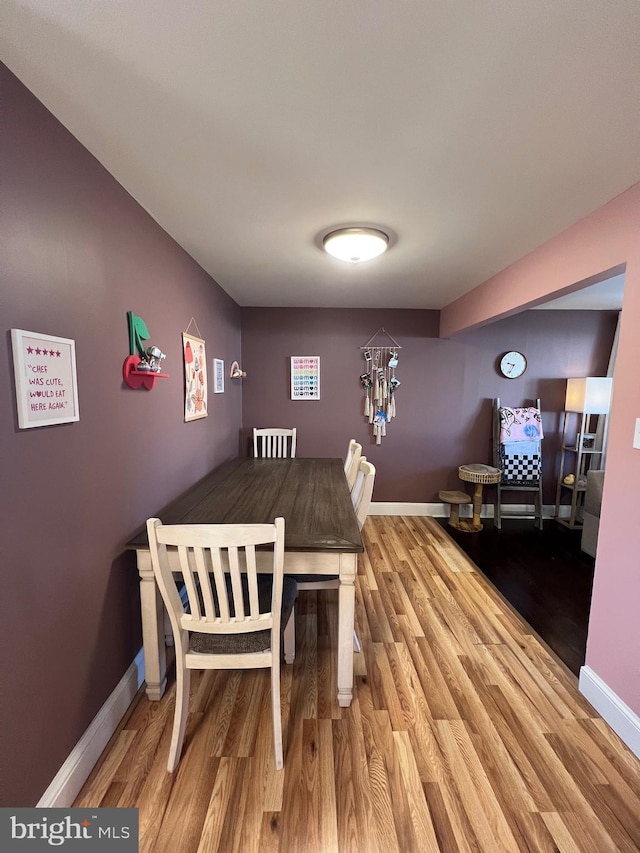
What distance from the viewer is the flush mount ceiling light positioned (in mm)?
1857

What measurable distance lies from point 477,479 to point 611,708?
7.31ft

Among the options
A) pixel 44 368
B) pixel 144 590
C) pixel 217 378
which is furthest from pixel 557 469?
pixel 44 368

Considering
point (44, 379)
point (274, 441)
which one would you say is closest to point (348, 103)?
point (44, 379)

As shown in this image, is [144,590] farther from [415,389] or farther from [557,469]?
[557,469]

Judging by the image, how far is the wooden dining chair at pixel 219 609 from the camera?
1.21 m

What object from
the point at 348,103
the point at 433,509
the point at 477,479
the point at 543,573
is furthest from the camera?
the point at 433,509

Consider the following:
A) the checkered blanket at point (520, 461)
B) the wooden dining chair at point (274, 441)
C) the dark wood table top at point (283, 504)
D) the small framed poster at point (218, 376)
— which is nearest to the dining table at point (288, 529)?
the dark wood table top at point (283, 504)

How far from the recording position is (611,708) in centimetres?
154

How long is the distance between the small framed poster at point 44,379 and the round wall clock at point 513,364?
13.0 feet

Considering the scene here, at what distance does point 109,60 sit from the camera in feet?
3.05

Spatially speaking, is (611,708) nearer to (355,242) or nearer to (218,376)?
(355,242)

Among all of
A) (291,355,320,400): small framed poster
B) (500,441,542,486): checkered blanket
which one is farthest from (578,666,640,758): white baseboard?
(291,355,320,400): small framed poster

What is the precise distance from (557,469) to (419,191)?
3705 millimetres

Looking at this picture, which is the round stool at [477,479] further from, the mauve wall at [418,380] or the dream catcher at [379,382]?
the dream catcher at [379,382]
